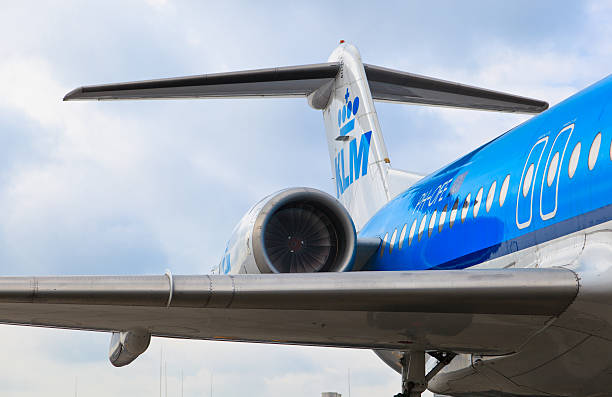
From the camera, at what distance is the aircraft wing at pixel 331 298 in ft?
20.1

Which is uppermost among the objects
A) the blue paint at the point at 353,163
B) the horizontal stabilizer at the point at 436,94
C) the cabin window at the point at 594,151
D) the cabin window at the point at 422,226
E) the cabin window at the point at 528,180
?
the horizontal stabilizer at the point at 436,94

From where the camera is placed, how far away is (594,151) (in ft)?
21.1

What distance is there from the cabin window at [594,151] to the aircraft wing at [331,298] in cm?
85

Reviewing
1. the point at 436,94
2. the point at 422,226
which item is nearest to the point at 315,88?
the point at 436,94

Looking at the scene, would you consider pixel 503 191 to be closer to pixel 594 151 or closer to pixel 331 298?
pixel 594 151

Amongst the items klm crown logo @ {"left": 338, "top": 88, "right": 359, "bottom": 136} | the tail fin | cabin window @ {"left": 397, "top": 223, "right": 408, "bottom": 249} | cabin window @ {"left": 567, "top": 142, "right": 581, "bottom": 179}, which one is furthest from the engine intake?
klm crown logo @ {"left": 338, "top": 88, "right": 359, "bottom": 136}

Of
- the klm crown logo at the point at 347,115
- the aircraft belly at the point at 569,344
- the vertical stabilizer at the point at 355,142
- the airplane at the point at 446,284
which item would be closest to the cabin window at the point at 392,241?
the airplane at the point at 446,284

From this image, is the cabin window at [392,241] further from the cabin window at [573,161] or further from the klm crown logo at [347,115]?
the klm crown logo at [347,115]

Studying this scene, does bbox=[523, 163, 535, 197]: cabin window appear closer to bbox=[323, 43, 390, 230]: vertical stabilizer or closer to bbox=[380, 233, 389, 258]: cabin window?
bbox=[380, 233, 389, 258]: cabin window

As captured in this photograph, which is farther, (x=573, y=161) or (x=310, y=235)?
(x=310, y=235)

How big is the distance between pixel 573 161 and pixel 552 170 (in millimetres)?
293

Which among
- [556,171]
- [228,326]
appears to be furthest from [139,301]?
[556,171]

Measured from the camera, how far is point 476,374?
8.34 m

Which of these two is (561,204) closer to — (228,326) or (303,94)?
(228,326)
